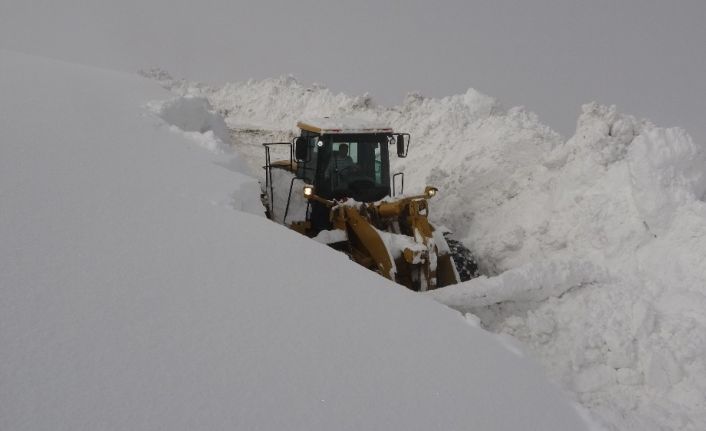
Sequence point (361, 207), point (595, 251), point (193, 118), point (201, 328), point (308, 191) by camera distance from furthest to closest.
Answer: point (193, 118)
point (308, 191)
point (361, 207)
point (595, 251)
point (201, 328)

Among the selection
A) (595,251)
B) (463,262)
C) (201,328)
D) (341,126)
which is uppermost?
(341,126)

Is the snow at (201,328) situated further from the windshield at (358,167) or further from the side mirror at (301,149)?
the windshield at (358,167)

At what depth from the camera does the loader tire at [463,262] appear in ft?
20.9

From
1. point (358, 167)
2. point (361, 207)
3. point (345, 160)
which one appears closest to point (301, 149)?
point (345, 160)

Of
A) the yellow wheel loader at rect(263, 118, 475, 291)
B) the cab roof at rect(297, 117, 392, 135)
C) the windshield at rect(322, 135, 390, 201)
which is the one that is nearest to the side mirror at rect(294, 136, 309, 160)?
the yellow wheel loader at rect(263, 118, 475, 291)

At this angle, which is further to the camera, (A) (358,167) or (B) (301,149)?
(A) (358,167)

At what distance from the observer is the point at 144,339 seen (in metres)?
2.11

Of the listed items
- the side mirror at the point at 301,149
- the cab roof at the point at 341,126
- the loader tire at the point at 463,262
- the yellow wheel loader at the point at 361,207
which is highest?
the cab roof at the point at 341,126

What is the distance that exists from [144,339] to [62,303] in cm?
39

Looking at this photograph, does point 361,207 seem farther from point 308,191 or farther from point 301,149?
point 301,149

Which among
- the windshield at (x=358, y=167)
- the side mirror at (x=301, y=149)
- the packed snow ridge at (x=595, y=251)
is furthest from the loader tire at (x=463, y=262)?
the side mirror at (x=301, y=149)

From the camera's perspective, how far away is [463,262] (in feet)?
21.3

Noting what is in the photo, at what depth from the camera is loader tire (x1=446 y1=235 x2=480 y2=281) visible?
20.9 feet

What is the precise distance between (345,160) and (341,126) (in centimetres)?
45
